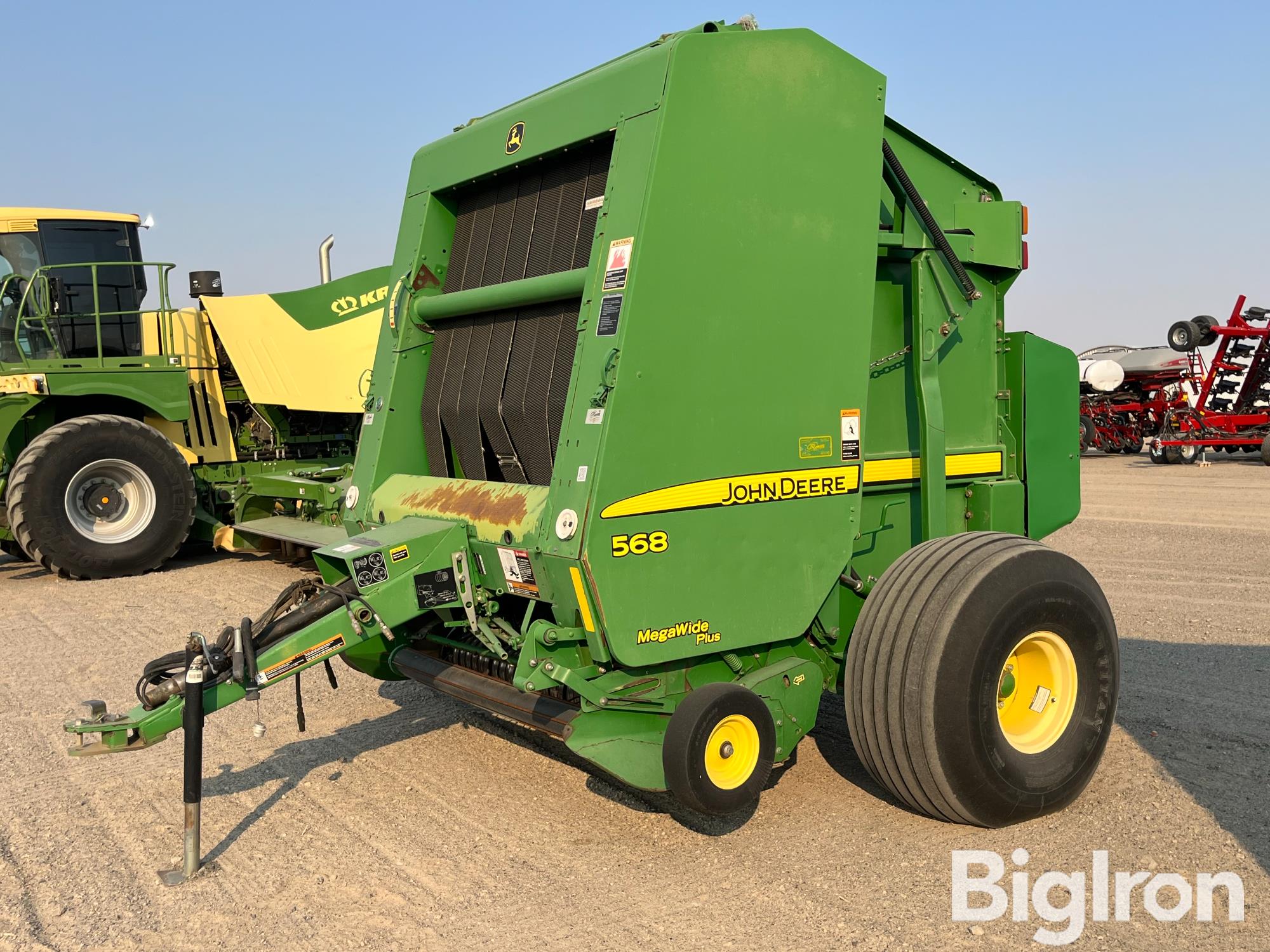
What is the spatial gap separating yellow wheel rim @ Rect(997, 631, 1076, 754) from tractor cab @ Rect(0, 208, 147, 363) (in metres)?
9.31

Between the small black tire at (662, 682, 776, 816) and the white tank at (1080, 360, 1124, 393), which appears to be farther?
the white tank at (1080, 360, 1124, 393)

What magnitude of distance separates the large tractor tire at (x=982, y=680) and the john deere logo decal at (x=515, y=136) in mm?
2257

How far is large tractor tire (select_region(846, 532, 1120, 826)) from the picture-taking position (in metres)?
3.75

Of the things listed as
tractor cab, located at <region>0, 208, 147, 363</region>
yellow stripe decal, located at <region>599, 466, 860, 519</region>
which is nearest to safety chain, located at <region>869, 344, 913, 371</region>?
yellow stripe decal, located at <region>599, 466, 860, 519</region>

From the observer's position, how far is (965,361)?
4836mm

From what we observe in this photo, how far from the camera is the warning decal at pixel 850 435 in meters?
4.11

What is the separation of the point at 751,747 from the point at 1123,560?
24.5ft

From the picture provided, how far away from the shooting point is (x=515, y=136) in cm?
448

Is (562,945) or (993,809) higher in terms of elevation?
(993,809)

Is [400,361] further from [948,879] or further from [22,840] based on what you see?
[948,879]

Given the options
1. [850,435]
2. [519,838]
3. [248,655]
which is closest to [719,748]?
[519,838]

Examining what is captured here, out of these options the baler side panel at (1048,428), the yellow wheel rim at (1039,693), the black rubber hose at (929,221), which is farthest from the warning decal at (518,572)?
the baler side panel at (1048,428)

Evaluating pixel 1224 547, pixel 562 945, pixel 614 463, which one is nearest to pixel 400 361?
pixel 614 463

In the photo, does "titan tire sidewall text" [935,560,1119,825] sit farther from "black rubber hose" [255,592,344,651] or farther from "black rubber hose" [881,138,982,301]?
"black rubber hose" [255,592,344,651]
